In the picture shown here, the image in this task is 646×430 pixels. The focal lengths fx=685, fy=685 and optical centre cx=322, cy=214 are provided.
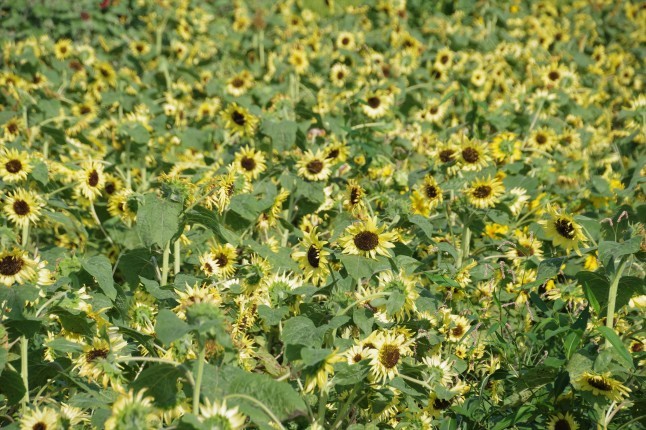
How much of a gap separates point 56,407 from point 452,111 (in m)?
3.95

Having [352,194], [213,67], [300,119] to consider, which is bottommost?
[213,67]

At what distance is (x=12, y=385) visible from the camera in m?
2.08

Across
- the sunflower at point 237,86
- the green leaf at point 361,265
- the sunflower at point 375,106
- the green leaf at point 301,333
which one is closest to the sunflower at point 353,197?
the green leaf at point 361,265

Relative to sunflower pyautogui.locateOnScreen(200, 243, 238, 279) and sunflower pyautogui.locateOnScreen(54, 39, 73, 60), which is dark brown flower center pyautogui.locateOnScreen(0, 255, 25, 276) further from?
sunflower pyautogui.locateOnScreen(54, 39, 73, 60)

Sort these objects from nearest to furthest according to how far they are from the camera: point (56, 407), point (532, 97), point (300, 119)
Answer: point (56, 407) < point (300, 119) < point (532, 97)

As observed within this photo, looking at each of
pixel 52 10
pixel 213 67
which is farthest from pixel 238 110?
pixel 52 10

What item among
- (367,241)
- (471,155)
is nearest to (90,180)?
(367,241)

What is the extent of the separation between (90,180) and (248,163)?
766 mm

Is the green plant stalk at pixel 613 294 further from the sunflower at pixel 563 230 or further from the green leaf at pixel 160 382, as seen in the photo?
the green leaf at pixel 160 382

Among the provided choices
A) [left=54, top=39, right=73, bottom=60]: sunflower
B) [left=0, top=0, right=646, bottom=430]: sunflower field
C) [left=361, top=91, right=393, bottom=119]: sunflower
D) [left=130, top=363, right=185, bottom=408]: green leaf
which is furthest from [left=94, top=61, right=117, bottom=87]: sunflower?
[left=130, top=363, right=185, bottom=408]: green leaf

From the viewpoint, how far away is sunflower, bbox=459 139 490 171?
3.20m

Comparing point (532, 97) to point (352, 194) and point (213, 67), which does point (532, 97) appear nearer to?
point (352, 194)

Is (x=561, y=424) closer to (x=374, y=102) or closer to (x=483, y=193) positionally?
(x=483, y=193)

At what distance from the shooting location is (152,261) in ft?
8.46
